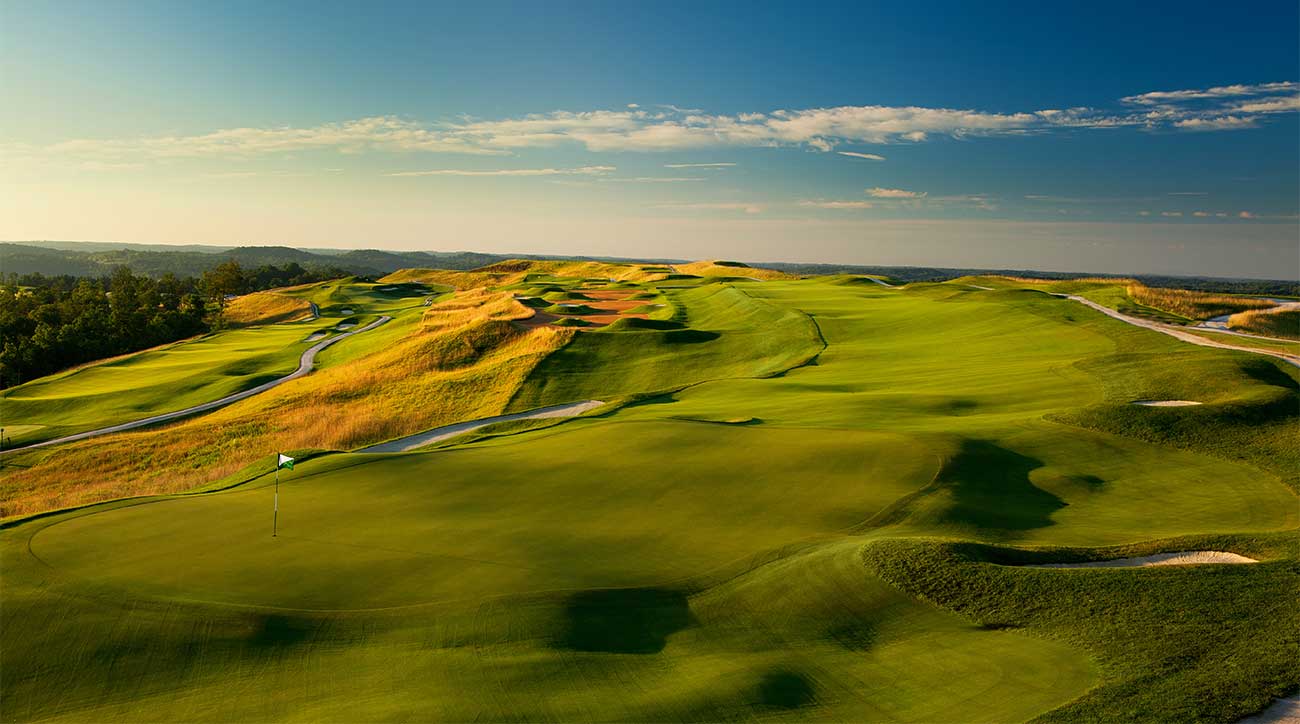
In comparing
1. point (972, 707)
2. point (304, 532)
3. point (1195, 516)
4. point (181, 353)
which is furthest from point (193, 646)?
point (181, 353)

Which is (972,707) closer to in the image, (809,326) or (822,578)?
(822,578)

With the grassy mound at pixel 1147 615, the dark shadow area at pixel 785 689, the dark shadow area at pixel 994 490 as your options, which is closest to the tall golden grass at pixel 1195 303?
the dark shadow area at pixel 994 490

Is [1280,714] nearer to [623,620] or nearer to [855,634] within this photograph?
[855,634]

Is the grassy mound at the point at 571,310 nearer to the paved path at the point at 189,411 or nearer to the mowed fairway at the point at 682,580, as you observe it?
the paved path at the point at 189,411

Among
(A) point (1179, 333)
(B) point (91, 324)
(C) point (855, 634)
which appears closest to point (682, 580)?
(C) point (855, 634)

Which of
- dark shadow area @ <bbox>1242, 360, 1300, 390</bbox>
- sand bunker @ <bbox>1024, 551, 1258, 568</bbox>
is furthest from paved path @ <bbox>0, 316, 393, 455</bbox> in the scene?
dark shadow area @ <bbox>1242, 360, 1300, 390</bbox>

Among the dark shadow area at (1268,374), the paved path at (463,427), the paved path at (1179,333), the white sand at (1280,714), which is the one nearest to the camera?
the white sand at (1280,714)

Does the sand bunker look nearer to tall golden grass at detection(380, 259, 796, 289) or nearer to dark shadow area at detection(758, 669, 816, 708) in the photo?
dark shadow area at detection(758, 669, 816, 708)
